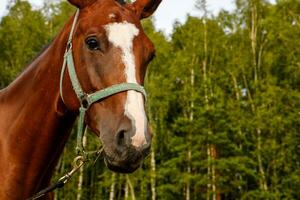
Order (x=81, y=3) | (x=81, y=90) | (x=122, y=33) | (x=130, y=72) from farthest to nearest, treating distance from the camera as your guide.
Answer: (x=81, y=3) < (x=81, y=90) < (x=122, y=33) < (x=130, y=72)

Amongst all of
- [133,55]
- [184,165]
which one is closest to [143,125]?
[133,55]

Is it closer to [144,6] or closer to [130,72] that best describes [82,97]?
[130,72]

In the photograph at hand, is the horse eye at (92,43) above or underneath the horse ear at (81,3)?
underneath

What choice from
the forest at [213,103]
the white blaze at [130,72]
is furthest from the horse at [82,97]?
the forest at [213,103]

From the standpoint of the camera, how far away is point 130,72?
3582 mm

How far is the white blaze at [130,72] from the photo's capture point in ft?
10.8

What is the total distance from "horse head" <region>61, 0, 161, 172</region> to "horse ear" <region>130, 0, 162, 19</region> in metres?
0.10

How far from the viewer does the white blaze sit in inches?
130

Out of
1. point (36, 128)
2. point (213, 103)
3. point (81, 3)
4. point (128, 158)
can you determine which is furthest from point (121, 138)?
point (213, 103)

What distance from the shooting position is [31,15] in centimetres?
4038

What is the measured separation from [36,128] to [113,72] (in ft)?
2.76

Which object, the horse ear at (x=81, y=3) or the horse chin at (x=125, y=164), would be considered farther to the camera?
the horse ear at (x=81, y=3)

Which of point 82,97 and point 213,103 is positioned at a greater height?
point 213,103

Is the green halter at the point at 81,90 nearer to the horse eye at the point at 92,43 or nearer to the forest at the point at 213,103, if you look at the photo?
the horse eye at the point at 92,43
